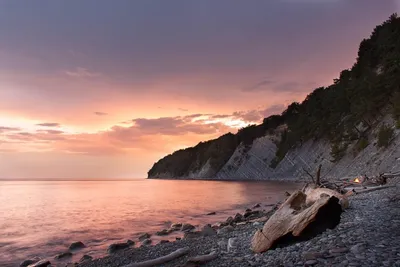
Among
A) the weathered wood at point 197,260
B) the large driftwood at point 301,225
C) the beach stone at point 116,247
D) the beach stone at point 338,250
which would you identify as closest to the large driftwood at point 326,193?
the large driftwood at point 301,225

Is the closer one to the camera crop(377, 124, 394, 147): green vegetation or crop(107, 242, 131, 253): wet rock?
crop(107, 242, 131, 253): wet rock

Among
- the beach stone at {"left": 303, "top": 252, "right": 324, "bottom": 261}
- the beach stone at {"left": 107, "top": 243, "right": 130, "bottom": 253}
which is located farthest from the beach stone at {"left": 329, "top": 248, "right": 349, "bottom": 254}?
the beach stone at {"left": 107, "top": 243, "right": 130, "bottom": 253}

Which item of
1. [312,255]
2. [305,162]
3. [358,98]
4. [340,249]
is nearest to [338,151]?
[358,98]

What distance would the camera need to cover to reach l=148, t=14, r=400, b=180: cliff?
50.3 meters

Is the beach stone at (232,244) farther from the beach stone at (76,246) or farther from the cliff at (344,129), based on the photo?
the cliff at (344,129)

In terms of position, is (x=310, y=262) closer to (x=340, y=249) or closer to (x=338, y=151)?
(x=340, y=249)

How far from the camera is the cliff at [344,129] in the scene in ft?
165

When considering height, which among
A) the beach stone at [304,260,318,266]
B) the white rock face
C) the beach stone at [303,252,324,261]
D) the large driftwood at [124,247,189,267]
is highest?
the white rock face

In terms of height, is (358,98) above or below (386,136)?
above

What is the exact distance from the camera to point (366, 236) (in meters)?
7.83

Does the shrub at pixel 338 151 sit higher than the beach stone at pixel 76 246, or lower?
higher

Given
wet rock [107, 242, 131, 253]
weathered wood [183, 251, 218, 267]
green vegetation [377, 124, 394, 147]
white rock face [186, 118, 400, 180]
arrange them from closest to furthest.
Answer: weathered wood [183, 251, 218, 267] → wet rock [107, 242, 131, 253] → white rock face [186, 118, 400, 180] → green vegetation [377, 124, 394, 147]

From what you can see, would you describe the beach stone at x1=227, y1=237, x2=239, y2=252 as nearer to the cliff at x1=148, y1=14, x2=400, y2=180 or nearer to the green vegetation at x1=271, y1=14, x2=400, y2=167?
the cliff at x1=148, y1=14, x2=400, y2=180

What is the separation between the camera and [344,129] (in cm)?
6869
